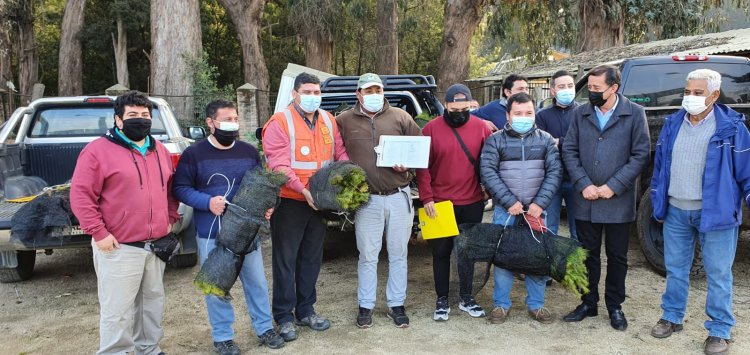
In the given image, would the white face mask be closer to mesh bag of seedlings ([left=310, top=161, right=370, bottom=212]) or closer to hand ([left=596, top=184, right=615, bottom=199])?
hand ([left=596, top=184, right=615, bottom=199])

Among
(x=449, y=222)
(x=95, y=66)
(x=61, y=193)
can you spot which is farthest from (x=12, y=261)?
(x=95, y=66)

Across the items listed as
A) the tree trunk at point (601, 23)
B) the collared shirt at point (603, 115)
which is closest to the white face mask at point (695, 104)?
the collared shirt at point (603, 115)

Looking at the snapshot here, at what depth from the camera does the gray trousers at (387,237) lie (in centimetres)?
434

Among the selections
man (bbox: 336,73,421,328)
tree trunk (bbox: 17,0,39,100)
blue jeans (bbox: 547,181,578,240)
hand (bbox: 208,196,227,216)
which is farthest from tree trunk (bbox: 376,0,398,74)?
hand (bbox: 208,196,227,216)

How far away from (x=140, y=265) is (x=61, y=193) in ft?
5.07

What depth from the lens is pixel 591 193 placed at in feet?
13.7

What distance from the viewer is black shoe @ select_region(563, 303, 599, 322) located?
A: 4449 millimetres

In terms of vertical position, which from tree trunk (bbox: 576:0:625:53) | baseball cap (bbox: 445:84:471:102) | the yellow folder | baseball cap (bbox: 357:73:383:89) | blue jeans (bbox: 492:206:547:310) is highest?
tree trunk (bbox: 576:0:625:53)

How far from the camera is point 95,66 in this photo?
26016mm

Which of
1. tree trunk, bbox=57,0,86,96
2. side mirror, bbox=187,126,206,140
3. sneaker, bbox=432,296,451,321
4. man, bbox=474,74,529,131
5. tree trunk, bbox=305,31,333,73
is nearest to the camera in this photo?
sneaker, bbox=432,296,451,321

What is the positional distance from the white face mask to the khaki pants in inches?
141

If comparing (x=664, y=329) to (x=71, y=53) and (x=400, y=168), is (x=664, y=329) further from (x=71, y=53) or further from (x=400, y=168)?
(x=71, y=53)

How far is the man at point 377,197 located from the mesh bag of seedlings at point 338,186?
264 mm

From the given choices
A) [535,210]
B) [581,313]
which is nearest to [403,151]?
[535,210]
